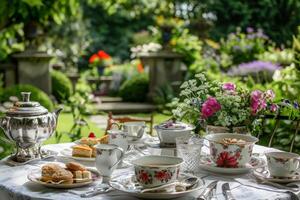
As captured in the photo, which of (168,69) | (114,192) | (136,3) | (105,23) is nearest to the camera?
(114,192)

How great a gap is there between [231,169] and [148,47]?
334 inches

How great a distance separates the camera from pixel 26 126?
241 centimetres

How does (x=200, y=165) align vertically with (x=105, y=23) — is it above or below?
below

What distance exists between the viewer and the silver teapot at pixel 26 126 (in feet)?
7.89

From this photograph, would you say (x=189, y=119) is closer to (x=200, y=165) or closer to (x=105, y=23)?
(x=200, y=165)

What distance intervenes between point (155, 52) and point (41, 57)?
2222 mm

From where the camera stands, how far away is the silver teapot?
7.89 ft

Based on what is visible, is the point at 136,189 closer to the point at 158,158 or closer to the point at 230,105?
the point at 158,158

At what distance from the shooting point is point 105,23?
71.1 ft

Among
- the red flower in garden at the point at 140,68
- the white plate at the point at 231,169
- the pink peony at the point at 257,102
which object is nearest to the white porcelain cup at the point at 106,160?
the white plate at the point at 231,169

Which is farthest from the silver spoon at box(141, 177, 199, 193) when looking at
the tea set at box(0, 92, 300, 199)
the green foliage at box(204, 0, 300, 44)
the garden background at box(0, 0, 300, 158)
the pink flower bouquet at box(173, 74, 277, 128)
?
the green foliage at box(204, 0, 300, 44)

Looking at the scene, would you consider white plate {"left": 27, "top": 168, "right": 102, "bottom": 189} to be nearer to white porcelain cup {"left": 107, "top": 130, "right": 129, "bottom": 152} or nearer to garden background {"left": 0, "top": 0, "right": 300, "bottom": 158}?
white porcelain cup {"left": 107, "top": 130, "right": 129, "bottom": 152}

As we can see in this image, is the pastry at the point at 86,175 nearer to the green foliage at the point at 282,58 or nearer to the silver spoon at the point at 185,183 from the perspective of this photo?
the silver spoon at the point at 185,183

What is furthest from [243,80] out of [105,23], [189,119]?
[105,23]
